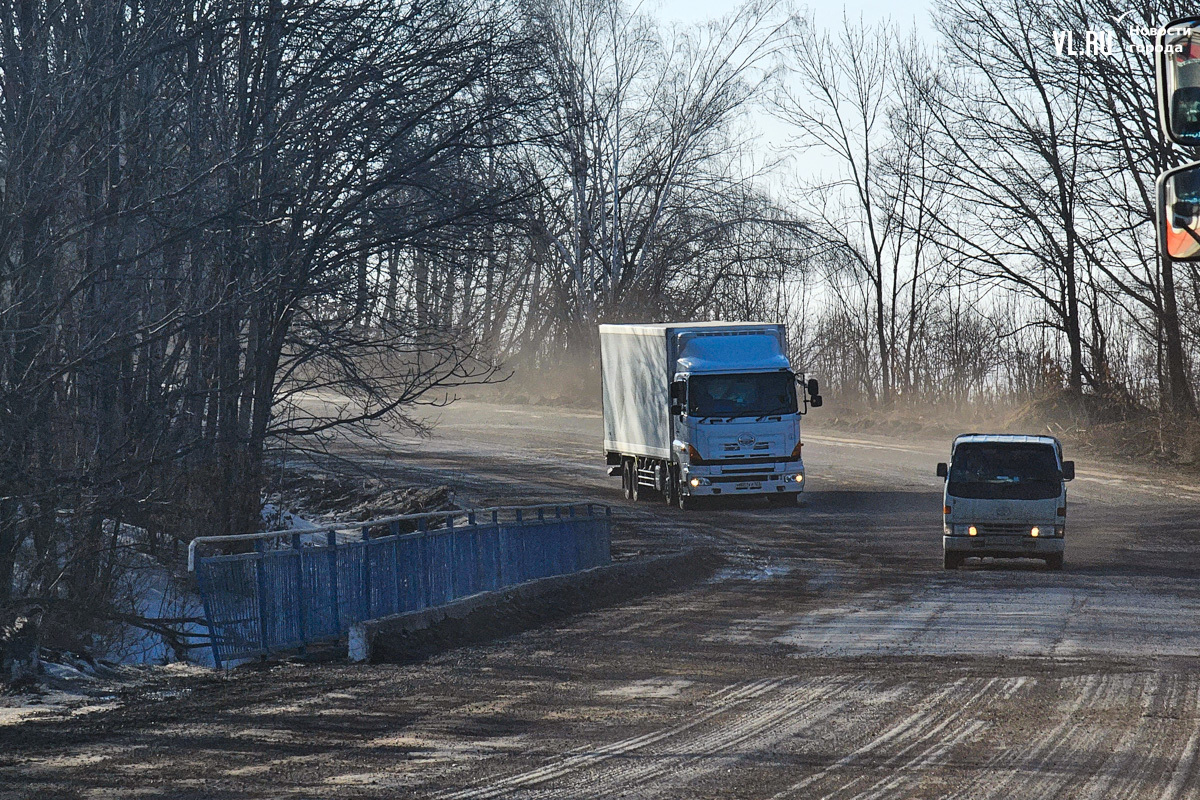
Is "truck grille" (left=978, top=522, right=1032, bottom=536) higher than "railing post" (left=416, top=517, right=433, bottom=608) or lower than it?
lower

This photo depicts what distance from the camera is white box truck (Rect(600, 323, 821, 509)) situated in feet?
95.2

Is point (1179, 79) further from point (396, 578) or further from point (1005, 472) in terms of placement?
point (1005, 472)

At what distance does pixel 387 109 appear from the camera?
66.7 ft

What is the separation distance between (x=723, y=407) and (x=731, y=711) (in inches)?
778

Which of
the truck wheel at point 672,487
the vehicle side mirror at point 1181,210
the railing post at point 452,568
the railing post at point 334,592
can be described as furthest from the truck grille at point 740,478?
the vehicle side mirror at point 1181,210

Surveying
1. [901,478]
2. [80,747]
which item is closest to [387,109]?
[80,747]

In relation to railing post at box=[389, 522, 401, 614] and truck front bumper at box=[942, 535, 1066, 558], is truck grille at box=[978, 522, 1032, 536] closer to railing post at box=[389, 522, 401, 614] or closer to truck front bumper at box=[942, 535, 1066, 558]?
truck front bumper at box=[942, 535, 1066, 558]

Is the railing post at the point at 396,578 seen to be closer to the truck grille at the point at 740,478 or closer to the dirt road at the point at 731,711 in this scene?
the dirt road at the point at 731,711

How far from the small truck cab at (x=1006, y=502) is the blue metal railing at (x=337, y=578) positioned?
7325 millimetres

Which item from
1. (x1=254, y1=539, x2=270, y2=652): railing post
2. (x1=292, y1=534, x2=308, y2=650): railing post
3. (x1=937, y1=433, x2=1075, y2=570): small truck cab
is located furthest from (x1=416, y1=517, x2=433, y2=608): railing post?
(x1=937, y1=433, x2=1075, y2=570): small truck cab

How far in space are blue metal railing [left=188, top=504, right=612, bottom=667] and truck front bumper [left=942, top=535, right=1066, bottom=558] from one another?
7.37 metres

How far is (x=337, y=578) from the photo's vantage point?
42.9 ft

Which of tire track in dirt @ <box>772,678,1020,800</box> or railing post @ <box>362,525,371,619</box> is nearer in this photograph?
tire track in dirt @ <box>772,678,1020,800</box>

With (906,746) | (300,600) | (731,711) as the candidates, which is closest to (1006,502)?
(300,600)
